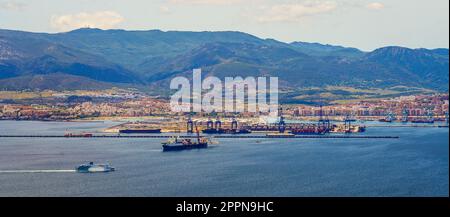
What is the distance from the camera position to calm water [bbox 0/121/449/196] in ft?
91.1

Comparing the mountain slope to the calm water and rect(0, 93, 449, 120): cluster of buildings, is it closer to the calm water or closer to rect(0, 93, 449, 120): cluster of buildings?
rect(0, 93, 449, 120): cluster of buildings

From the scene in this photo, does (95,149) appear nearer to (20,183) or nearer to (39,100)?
(20,183)

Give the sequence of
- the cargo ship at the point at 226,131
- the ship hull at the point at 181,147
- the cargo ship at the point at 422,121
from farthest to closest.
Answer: the cargo ship at the point at 422,121, the cargo ship at the point at 226,131, the ship hull at the point at 181,147

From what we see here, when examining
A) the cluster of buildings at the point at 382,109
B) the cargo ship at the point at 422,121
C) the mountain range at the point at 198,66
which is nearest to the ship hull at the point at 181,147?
the cargo ship at the point at 422,121

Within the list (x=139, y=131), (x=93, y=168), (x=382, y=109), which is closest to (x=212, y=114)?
(x=139, y=131)

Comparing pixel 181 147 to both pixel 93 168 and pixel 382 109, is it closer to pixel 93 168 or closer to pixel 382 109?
pixel 93 168

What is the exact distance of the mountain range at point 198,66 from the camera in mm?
130250

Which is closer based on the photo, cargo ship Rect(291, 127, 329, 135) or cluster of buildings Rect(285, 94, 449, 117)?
cargo ship Rect(291, 127, 329, 135)
